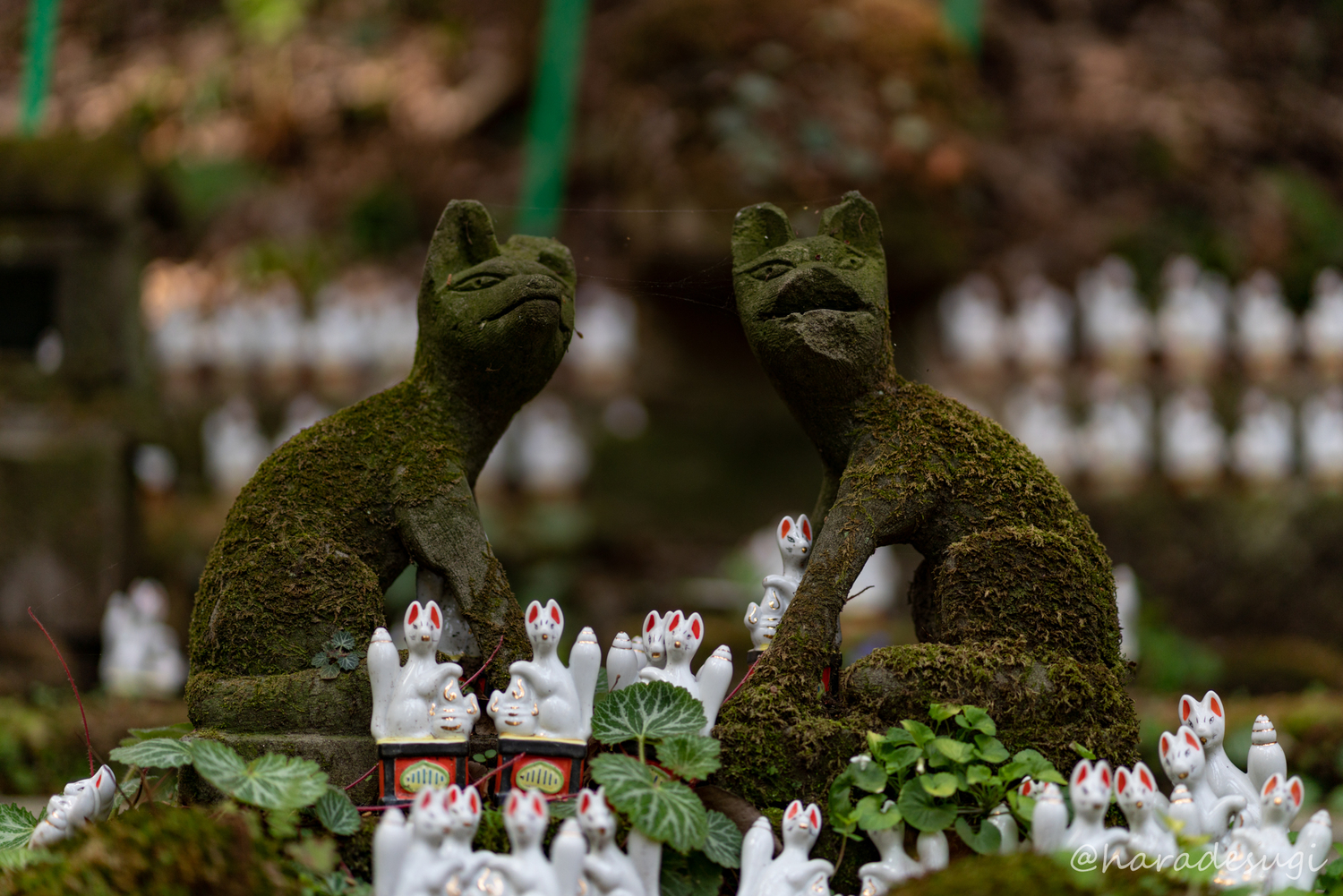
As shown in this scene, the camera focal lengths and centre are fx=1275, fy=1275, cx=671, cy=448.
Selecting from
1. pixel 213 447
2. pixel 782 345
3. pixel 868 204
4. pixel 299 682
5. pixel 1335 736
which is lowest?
pixel 1335 736

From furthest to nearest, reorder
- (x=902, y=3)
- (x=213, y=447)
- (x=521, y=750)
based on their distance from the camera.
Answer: (x=902, y=3) < (x=213, y=447) < (x=521, y=750)

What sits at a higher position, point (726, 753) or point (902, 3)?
point (902, 3)

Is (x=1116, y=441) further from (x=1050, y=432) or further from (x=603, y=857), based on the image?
(x=603, y=857)

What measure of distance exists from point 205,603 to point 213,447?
7.85 meters

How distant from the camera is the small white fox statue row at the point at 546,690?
3.22 m

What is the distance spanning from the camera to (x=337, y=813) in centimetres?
311

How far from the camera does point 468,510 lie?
362cm

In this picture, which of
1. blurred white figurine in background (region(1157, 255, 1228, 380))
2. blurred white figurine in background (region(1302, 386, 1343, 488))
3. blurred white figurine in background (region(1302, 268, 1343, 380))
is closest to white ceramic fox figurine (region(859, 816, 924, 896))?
blurred white figurine in background (region(1302, 386, 1343, 488))

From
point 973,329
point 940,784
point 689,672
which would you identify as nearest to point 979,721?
point 940,784

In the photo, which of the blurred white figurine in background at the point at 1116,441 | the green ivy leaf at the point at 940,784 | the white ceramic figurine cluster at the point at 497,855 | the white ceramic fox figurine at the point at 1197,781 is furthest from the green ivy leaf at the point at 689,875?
the blurred white figurine in background at the point at 1116,441

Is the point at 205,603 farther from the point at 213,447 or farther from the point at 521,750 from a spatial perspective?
the point at 213,447

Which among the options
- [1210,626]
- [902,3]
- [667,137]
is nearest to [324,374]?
[667,137]

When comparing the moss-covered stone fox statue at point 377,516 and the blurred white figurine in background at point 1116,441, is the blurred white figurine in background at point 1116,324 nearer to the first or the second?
the blurred white figurine in background at point 1116,441

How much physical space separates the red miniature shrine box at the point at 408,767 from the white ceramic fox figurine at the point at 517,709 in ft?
0.45
